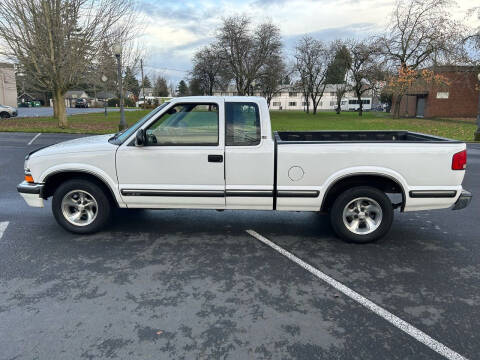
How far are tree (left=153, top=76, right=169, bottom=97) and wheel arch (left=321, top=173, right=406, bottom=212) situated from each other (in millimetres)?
89313

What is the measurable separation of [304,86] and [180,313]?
61.0 meters

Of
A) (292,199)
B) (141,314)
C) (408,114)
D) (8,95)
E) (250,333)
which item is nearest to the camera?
(250,333)

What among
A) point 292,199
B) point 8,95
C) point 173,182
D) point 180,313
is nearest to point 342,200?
point 292,199

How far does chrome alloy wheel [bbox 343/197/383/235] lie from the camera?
15.0ft

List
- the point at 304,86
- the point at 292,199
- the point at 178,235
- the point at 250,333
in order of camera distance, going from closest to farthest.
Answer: the point at 250,333, the point at 292,199, the point at 178,235, the point at 304,86

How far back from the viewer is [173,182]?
4559 millimetres

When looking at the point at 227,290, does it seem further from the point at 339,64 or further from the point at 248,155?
the point at 339,64

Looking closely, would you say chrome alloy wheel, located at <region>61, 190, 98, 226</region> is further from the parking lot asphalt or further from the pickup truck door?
the pickup truck door

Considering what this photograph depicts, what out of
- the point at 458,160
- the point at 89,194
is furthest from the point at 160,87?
the point at 458,160

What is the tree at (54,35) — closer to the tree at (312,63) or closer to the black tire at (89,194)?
the black tire at (89,194)

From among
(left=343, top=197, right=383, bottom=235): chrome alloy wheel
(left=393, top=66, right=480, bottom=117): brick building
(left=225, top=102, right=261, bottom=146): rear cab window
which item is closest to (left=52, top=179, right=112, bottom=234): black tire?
(left=225, top=102, right=261, bottom=146): rear cab window

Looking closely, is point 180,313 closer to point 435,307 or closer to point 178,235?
point 178,235

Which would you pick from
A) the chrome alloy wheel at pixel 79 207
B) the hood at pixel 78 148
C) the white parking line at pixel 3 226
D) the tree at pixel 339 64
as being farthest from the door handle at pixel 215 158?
the tree at pixel 339 64

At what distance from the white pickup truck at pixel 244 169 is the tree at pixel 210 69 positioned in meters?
44.0
